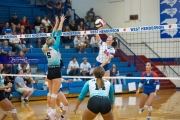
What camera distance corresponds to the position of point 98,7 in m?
23.5

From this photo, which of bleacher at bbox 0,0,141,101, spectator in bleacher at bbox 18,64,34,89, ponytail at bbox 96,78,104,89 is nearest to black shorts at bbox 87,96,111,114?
ponytail at bbox 96,78,104,89

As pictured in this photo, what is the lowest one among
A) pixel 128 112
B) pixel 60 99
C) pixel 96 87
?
pixel 128 112

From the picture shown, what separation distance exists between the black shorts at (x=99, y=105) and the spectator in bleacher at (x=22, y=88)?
8.65 meters

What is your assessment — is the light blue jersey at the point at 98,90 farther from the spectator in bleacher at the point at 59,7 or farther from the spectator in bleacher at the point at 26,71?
the spectator in bleacher at the point at 59,7

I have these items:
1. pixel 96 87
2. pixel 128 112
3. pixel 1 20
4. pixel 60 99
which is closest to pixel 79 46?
pixel 1 20

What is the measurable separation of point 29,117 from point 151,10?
44.3 ft

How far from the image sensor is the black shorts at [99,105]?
18.5ft

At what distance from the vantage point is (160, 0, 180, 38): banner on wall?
2025 centimetres

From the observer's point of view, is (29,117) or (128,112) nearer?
(29,117)

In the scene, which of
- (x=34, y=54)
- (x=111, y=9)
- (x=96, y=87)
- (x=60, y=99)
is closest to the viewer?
(x=96, y=87)

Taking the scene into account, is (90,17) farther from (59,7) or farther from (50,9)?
(50,9)

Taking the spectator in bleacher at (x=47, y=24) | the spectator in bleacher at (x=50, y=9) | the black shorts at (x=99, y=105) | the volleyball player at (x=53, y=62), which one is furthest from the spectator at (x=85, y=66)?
the black shorts at (x=99, y=105)

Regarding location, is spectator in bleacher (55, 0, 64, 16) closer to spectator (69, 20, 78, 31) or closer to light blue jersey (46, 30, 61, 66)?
→ spectator (69, 20, 78, 31)

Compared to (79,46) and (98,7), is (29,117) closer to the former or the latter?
(79,46)
